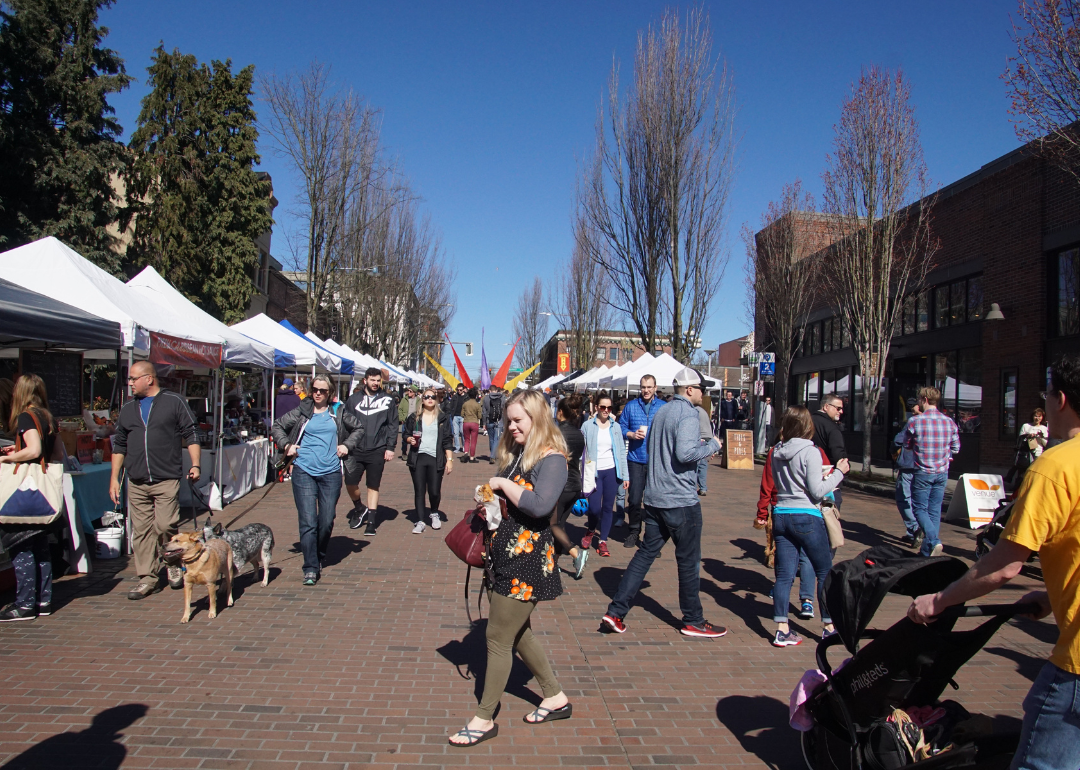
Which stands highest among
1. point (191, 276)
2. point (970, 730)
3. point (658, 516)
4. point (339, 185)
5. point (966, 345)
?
point (339, 185)

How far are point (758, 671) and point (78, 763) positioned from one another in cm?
389

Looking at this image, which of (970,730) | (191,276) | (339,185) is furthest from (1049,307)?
(191,276)

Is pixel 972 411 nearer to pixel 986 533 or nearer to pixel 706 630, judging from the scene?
pixel 986 533

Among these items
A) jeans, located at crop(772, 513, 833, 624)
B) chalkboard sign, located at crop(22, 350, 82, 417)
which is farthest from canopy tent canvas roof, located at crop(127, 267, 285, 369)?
jeans, located at crop(772, 513, 833, 624)

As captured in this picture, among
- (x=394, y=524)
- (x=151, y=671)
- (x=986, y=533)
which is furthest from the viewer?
(x=394, y=524)

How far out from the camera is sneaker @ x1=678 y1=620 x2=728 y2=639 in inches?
214

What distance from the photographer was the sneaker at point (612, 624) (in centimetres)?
543

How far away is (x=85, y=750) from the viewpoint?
345cm

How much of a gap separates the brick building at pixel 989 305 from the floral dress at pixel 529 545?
13.6 metres

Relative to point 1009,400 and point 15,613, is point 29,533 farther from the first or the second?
point 1009,400

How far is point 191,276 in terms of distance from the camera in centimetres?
2611

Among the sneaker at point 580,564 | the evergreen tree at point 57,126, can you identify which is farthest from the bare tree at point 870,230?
the evergreen tree at point 57,126

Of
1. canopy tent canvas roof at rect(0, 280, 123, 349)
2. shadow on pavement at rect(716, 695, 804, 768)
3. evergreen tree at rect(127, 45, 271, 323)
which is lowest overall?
shadow on pavement at rect(716, 695, 804, 768)

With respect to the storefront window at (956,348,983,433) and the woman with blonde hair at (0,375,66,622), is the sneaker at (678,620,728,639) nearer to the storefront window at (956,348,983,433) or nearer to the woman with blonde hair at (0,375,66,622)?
the woman with blonde hair at (0,375,66,622)
